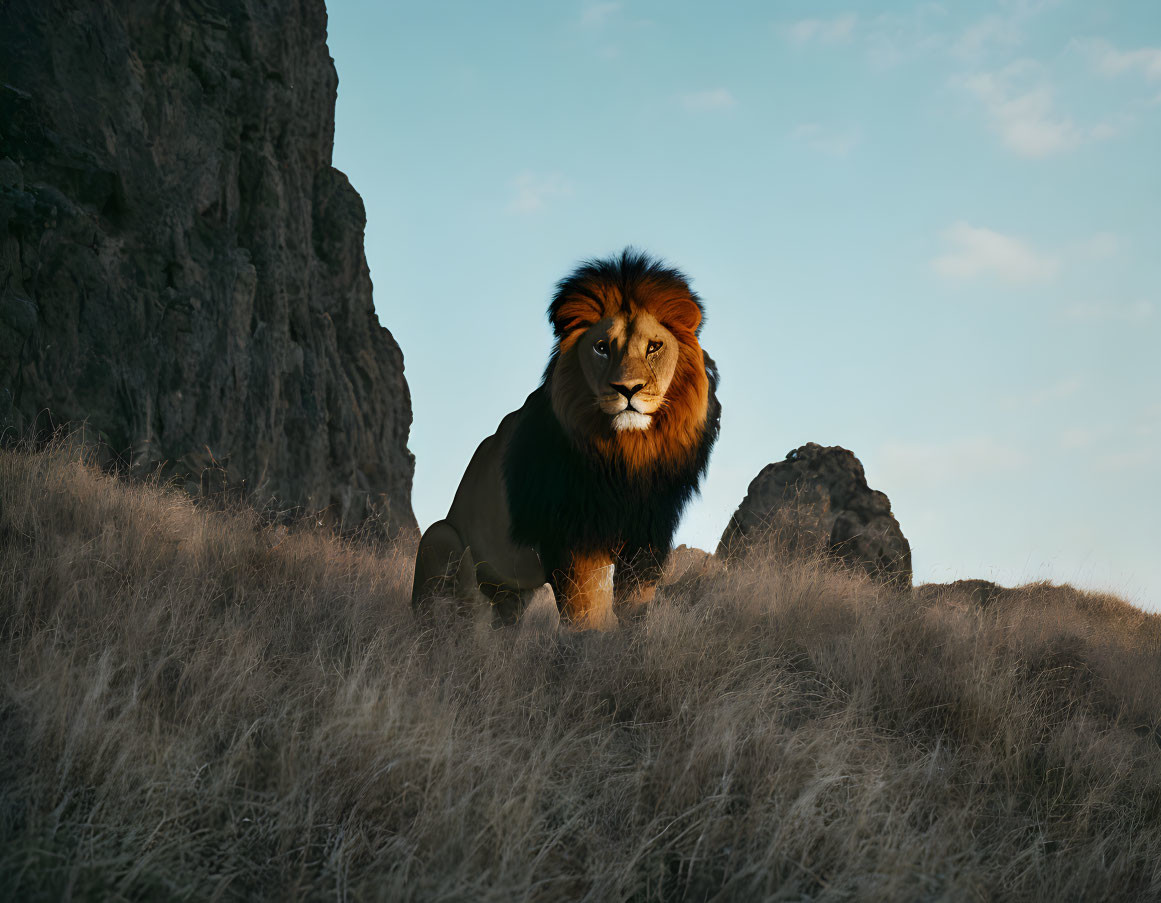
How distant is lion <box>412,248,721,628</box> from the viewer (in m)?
4.09

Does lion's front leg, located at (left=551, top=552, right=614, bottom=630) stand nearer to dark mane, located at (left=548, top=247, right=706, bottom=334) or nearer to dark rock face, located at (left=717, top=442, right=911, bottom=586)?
dark mane, located at (left=548, top=247, right=706, bottom=334)

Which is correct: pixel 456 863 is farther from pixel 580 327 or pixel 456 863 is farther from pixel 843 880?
pixel 580 327

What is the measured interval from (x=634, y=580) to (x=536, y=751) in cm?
166

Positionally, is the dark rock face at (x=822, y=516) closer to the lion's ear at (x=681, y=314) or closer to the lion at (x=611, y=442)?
the lion at (x=611, y=442)

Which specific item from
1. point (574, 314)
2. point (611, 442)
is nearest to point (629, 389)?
point (611, 442)

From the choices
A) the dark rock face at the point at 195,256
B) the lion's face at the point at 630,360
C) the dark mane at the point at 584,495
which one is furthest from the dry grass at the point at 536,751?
the dark rock face at the point at 195,256

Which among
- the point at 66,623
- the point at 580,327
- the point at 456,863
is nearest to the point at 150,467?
the point at 66,623

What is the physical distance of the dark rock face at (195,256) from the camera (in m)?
9.45

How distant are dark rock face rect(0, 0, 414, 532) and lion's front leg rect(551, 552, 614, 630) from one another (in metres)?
6.53

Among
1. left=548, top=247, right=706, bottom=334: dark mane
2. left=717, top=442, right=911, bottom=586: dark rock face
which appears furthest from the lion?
left=717, top=442, right=911, bottom=586: dark rock face

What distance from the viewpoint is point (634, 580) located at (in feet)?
14.5

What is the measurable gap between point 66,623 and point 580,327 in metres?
2.71

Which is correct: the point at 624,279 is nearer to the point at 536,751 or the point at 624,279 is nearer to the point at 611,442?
the point at 611,442

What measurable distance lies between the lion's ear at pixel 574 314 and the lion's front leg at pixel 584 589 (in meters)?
1.15
